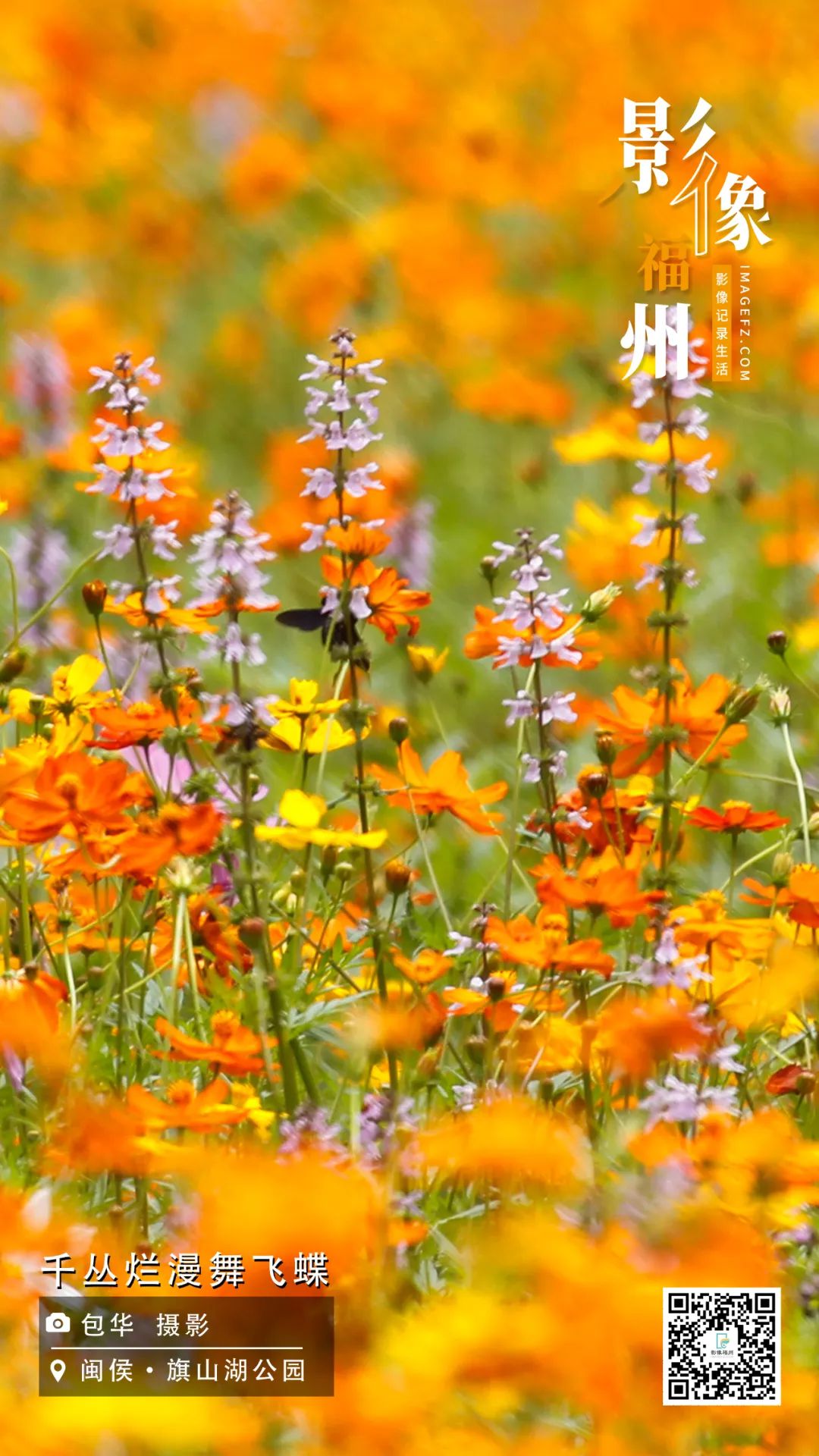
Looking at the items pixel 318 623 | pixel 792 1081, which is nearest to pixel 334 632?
pixel 318 623

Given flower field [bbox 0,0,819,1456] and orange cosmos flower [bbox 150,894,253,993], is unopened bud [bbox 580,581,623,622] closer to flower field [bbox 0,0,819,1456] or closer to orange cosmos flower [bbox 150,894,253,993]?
flower field [bbox 0,0,819,1456]

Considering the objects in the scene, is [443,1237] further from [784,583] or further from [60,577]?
[784,583]

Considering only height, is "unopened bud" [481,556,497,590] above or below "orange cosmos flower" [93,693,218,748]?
above

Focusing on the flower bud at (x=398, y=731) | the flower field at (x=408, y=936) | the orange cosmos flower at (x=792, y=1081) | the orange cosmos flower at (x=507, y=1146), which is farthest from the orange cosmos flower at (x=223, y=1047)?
the orange cosmos flower at (x=792, y=1081)

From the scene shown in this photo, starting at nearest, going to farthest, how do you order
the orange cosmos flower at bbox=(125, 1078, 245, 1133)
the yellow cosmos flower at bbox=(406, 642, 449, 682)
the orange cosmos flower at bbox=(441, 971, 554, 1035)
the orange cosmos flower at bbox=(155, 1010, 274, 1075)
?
the orange cosmos flower at bbox=(125, 1078, 245, 1133) → the orange cosmos flower at bbox=(155, 1010, 274, 1075) → the orange cosmos flower at bbox=(441, 971, 554, 1035) → the yellow cosmos flower at bbox=(406, 642, 449, 682)

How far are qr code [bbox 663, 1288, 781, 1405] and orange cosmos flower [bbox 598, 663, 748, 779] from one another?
474mm

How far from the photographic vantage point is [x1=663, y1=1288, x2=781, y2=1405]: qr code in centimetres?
93

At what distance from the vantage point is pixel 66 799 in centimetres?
124

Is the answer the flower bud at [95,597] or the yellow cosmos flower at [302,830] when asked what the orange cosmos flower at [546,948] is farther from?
the flower bud at [95,597]

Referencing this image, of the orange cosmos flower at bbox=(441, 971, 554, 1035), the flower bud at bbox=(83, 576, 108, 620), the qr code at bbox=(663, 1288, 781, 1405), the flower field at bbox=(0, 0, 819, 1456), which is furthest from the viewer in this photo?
the flower bud at bbox=(83, 576, 108, 620)

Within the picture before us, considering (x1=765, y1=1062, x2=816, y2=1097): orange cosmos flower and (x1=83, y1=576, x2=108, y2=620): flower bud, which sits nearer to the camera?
(x1=765, y1=1062, x2=816, y2=1097): orange cosmos flower

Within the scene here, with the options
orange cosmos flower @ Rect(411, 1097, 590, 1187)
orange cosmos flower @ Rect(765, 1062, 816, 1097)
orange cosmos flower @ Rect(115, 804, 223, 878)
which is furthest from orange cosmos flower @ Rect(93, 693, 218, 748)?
orange cosmos flower @ Rect(765, 1062, 816, 1097)

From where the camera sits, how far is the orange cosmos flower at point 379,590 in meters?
1.37

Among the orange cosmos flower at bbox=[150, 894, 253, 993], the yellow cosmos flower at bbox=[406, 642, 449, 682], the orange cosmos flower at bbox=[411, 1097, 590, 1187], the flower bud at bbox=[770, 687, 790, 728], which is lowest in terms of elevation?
the orange cosmos flower at bbox=[411, 1097, 590, 1187]
